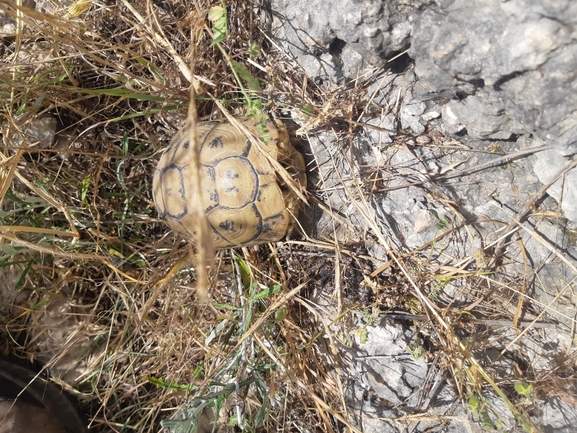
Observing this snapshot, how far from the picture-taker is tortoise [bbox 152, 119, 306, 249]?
1.37 meters

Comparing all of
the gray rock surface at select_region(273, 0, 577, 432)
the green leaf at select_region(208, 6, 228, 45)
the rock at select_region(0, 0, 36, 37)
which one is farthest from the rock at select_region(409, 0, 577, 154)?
the rock at select_region(0, 0, 36, 37)

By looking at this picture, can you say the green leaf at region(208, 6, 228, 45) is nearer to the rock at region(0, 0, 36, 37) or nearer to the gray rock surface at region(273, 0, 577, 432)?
the gray rock surface at region(273, 0, 577, 432)

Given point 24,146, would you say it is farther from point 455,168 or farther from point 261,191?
point 455,168

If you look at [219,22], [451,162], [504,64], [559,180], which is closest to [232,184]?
[219,22]

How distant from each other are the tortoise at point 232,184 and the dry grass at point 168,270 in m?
0.11

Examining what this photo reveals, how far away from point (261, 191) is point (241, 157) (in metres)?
0.12

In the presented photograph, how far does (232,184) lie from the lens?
53.8 inches

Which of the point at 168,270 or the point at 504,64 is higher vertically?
the point at 504,64

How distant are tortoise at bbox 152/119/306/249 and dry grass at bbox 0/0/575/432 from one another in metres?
0.11

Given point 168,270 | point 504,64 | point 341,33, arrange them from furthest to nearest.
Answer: point 168,270 → point 341,33 → point 504,64

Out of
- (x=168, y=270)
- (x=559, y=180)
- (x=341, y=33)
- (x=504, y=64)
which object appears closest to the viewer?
(x=504, y=64)

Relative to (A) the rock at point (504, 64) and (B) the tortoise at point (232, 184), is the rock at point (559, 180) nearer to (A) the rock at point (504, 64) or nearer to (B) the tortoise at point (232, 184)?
(A) the rock at point (504, 64)

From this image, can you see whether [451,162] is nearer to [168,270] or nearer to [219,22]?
[219,22]

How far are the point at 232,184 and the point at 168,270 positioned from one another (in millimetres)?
469
